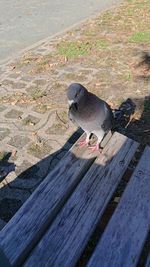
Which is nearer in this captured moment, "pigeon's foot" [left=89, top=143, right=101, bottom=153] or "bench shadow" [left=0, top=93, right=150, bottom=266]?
"pigeon's foot" [left=89, top=143, right=101, bottom=153]

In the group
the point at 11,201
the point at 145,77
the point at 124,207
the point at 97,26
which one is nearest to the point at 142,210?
the point at 124,207

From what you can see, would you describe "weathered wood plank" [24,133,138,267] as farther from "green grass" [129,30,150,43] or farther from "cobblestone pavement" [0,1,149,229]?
"green grass" [129,30,150,43]

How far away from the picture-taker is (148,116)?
464 cm

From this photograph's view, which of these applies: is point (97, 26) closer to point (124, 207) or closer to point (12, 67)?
point (12, 67)

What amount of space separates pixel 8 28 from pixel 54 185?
21.2 ft

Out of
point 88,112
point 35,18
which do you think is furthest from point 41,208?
point 35,18

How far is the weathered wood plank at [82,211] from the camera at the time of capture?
1993 mm

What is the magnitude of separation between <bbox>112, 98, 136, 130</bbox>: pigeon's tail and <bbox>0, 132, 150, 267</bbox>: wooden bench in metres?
1.61

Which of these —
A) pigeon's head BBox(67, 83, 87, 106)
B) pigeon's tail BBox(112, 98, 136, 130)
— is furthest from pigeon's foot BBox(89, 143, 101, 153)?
pigeon's tail BBox(112, 98, 136, 130)

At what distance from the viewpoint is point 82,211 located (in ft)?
7.34

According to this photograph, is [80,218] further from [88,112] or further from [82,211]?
[88,112]

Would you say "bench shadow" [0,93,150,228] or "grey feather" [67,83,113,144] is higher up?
"grey feather" [67,83,113,144]

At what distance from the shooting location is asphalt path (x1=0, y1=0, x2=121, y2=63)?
740 centimetres

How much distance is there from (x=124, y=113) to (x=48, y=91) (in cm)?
123
